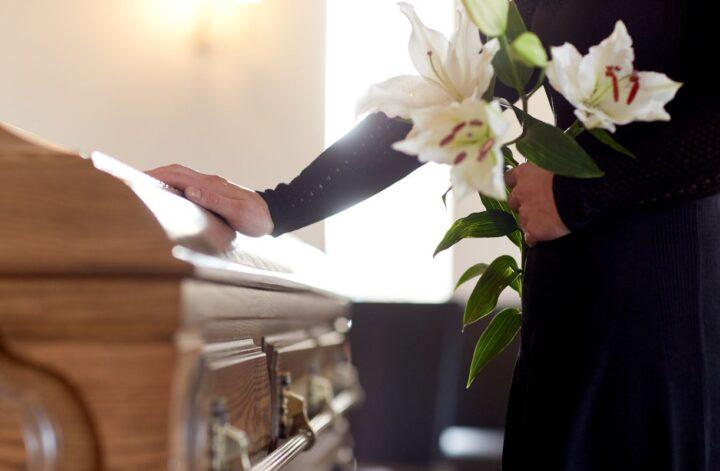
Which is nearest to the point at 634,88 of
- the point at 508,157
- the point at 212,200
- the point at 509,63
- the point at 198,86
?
the point at 509,63

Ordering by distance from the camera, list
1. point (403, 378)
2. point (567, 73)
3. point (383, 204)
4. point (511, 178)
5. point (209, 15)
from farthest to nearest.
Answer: point (383, 204), point (209, 15), point (403, 378), point (511, 178), point (567, 73)

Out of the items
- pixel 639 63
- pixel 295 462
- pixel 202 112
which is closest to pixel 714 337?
pixel 639 63

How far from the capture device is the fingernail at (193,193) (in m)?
1.17

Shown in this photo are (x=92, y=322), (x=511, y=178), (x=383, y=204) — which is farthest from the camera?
(x=383, y=204)

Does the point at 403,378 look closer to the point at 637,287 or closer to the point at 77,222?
the point at 637,287

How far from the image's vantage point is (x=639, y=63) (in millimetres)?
1130

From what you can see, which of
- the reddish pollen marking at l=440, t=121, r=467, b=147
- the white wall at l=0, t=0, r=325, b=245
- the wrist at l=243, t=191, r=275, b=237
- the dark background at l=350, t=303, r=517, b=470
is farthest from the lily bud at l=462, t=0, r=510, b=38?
the white wall at l=0, t=0, r=325, b=245

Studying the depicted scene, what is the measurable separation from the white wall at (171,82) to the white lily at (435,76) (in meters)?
3.20

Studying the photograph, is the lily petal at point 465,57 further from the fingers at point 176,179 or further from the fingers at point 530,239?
the fingers at point 176,179

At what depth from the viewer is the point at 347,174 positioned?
55.2 inches

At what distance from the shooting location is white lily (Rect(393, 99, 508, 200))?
767mm

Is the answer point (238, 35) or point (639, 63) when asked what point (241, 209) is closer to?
point (639, 63)

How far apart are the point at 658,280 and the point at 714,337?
0.32 feet

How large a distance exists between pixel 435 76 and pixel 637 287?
0.36 metres
